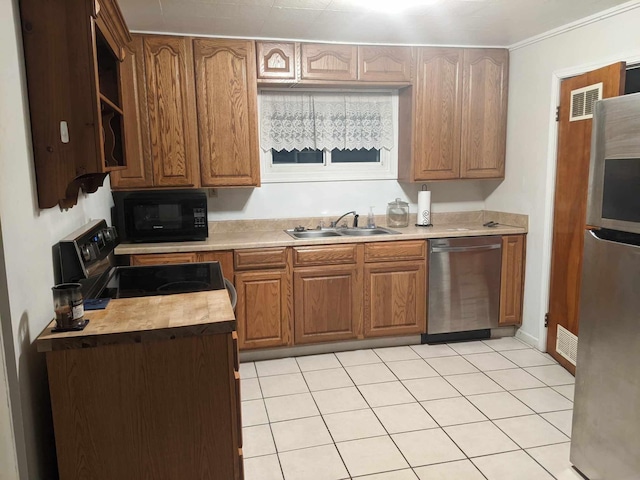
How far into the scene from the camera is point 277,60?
11.2 feet

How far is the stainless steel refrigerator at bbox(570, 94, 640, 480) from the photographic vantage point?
1794 millimetres

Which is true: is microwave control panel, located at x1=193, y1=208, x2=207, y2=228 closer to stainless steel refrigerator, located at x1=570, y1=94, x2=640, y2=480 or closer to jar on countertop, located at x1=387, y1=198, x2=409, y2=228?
jar on countertop, located at x1=387, y1=198, x2=409, y2=228

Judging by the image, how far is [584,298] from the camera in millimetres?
2082

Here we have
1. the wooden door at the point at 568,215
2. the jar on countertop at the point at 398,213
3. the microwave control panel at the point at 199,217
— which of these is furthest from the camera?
the jar on countertop at the point at 398,213

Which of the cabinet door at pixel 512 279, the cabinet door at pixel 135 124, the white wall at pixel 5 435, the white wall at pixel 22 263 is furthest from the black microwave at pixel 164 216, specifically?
the cabinet door at pixel 512 279

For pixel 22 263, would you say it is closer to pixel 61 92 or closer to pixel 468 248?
pixel 61 92

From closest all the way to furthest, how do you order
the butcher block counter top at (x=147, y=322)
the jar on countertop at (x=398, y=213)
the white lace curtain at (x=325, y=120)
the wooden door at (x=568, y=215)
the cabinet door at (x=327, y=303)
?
the butcher block counter top at (x=147, y=322)
the wooden door at (x=568, y=215)
the cabinet door at (x=327, y=303)
the white lace curtain at (x=325, y=120)
the jar on countertop at (x=398, y=213)

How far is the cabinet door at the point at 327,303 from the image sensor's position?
11.3 ft

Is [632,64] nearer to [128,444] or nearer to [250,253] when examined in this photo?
[250,253]

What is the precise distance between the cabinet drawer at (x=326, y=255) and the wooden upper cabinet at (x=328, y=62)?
4.12ft

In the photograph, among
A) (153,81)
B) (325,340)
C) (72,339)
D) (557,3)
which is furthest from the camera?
(325,340)

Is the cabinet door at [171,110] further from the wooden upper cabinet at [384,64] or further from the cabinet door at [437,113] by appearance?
the cabinet door at [437,113]

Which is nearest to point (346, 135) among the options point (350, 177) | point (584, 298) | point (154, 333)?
point (350, 177)

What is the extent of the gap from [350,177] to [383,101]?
69 cm
